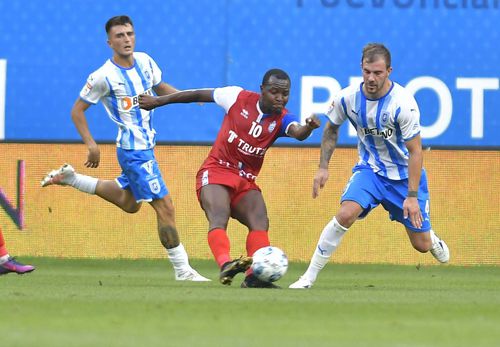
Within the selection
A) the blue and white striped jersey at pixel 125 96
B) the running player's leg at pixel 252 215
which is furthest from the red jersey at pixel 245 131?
the blue and white striped jersey at pixel 125 96

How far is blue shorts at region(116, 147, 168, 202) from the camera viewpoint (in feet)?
38.3

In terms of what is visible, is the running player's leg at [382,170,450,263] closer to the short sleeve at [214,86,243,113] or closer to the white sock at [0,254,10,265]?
the short sleeve at [214,86,243,113]

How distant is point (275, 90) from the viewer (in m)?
10.8

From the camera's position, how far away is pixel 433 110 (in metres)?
16.1

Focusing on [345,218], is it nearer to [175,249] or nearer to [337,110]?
[337,110]

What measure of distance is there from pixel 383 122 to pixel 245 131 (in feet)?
3.71

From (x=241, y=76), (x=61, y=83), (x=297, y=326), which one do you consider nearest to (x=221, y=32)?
(x=241, y=76)

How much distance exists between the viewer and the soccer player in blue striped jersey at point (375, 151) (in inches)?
410

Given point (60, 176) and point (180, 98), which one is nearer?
point (180, 98)

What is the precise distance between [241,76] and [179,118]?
0.84 metres

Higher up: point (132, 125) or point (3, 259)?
point (132, 125)

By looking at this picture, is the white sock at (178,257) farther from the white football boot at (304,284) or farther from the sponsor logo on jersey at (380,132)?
the sponsor logo on jersey at (380,132)

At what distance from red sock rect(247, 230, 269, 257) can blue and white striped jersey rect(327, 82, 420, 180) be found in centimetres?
95

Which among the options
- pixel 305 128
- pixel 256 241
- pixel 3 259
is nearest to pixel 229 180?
pixel 256 241
